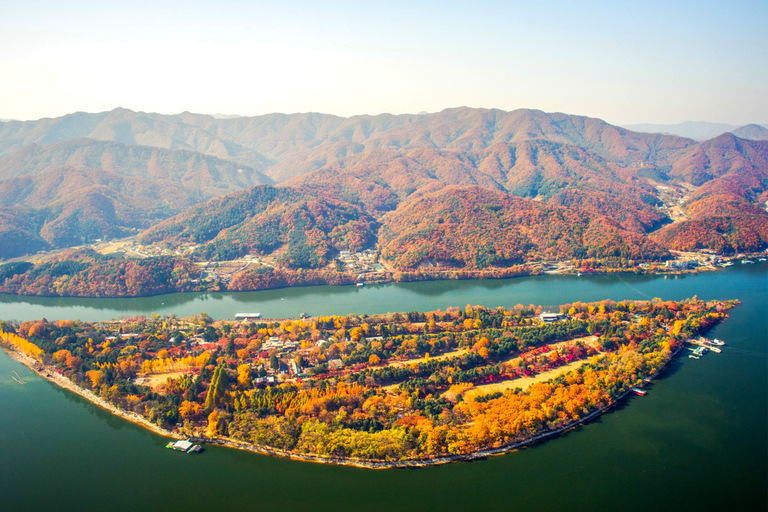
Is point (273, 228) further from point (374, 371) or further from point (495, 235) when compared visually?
point (374, 371)

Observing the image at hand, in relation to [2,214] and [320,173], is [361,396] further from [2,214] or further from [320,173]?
[320,173]

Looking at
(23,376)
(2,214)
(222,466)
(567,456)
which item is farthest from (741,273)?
(2,214)

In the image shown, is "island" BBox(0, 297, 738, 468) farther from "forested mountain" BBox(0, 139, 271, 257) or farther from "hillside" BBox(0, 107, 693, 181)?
"hillside" BBox(0, 107, 693, 181)

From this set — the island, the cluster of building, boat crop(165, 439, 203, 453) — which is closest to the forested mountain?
the cluster of building

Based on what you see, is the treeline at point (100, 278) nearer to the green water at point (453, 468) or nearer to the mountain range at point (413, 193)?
the mountain range at point (413, 193)

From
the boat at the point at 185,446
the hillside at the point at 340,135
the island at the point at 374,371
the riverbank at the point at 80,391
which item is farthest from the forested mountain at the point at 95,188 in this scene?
the boat at the point at 185,446

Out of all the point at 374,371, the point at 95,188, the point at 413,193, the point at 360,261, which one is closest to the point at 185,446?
the point at 374,371
